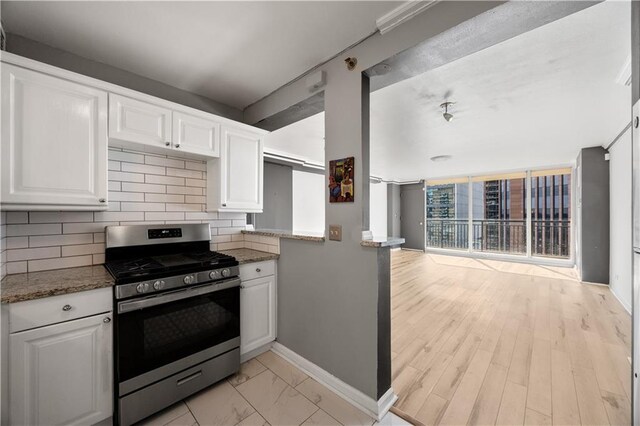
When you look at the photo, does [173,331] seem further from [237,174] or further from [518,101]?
[518,101]

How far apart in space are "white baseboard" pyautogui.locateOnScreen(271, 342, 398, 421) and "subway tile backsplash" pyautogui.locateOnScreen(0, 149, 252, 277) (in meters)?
1.01

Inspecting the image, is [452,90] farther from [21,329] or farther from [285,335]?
[21,329]

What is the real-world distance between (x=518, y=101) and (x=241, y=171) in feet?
9.76

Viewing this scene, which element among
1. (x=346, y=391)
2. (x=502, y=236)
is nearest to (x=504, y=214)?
(x=502, y=236)

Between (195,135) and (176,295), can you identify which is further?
(195,135)

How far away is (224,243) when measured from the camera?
8.56 feet

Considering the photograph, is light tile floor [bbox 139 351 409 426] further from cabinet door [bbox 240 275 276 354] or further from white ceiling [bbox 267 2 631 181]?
white ceiling [bbox 267 2 631 181]

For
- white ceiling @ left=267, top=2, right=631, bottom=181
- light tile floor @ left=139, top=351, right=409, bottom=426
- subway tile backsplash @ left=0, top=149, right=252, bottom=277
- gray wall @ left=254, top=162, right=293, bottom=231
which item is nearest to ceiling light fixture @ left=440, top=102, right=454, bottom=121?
white ceiling @ left=267, top=2, right=631, bottom=181

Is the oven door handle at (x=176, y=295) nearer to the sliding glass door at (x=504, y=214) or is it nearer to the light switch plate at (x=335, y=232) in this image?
the light switch plate at (x=335, y=232)

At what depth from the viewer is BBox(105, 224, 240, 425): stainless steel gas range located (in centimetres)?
146

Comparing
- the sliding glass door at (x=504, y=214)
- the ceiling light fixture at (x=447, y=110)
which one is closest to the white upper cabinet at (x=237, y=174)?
the ceiling light fixture at (x=447, y=110)

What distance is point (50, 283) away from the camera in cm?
137

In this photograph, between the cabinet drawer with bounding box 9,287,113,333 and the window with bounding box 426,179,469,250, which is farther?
the window with bounding box 426,179,469,250

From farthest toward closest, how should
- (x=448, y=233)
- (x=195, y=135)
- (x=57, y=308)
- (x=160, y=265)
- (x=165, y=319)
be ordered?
1. (x=448, y=233)
2. (x=195, y=135)
3. (x=160, y=265)
4. (x=165, y=319)
5. (x=57, y=308)
